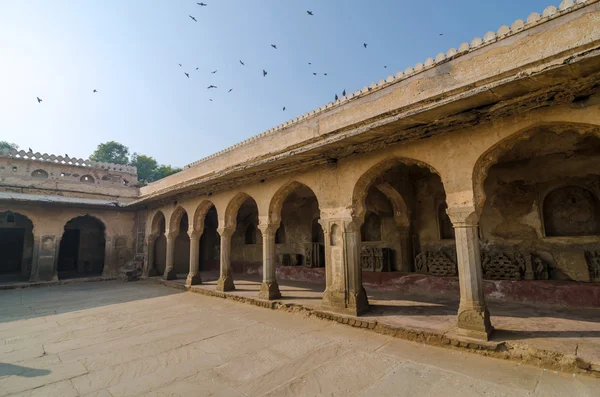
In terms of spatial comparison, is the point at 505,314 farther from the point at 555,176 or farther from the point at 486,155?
the point at 555,176

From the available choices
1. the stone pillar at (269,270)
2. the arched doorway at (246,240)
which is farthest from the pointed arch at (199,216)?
the stone pillar at (269,270)

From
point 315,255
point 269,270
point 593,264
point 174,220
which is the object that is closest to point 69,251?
point 174,220

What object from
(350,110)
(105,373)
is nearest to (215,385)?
(105,373)

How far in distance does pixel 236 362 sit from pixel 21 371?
9.58 ft

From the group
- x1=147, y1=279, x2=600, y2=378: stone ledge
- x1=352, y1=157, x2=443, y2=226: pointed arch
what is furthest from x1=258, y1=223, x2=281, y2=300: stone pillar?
x1=352, y1=157, x2=443, y2=226: pointed arch

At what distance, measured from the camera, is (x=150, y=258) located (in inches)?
561

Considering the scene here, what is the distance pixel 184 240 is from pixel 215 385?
1266cm

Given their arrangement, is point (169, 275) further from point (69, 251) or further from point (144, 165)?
point (144, 165)

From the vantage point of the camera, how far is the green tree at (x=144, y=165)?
42.6 m

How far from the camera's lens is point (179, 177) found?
1266 centimetres

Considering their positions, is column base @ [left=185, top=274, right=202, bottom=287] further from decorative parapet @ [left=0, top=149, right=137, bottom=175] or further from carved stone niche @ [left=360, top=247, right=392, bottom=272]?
decorative parapet @ [left=0, top=149, right=137, bottom=175]

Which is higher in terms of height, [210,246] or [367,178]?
[367,178]

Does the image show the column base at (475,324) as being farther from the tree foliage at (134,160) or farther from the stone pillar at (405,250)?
the tree foliage at (134,160)

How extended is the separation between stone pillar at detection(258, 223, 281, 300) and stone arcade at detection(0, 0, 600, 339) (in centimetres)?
4
